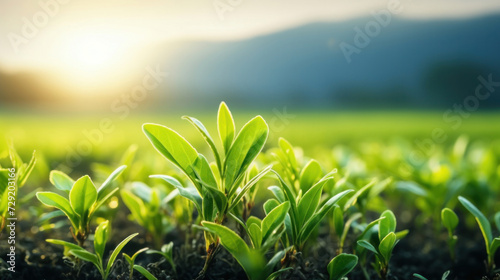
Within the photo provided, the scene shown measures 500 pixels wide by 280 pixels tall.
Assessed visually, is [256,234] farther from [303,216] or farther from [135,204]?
[135,204]

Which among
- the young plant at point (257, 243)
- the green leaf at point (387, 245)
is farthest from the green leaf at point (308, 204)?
the green leaf at point (387, 245)

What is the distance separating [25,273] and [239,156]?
83 centimetres

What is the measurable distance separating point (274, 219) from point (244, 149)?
0.66 feet

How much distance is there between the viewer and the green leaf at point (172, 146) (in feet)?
3.20

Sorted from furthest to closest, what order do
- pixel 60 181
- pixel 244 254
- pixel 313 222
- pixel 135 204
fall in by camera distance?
pixel 135 204, pixel 60 181, pixel 313 222, pixel 244 254

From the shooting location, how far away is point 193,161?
1012 millimetres

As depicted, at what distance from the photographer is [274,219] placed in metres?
0.96

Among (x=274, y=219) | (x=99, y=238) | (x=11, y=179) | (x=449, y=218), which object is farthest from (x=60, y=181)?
(x=449, y=218)

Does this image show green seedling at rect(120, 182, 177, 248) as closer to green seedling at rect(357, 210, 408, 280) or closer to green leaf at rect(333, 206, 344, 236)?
green leaf at rect(333, 206, 344, 236)

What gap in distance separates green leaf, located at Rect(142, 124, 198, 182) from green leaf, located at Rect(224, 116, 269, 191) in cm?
9

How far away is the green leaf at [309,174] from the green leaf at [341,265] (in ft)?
0.87

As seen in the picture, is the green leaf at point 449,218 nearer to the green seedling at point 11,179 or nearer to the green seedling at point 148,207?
the green seedling at point 148,207

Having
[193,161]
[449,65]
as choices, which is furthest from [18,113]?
[449,65]

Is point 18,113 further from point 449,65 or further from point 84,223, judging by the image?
point 449,65
